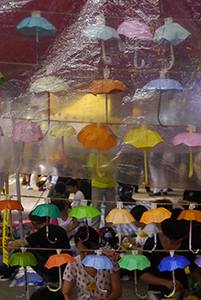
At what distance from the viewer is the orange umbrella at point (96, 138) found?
2.02 meters

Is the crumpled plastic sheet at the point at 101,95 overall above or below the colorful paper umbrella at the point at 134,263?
above

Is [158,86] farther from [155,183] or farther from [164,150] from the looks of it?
[155,183]

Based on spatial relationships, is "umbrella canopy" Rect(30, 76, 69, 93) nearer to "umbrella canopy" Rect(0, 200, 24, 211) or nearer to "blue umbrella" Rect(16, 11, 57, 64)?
"blue umbrella" Rect(16, 11, 57, 64)

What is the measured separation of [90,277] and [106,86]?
1343mm

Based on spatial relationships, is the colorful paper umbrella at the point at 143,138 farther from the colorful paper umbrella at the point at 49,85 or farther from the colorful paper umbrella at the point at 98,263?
the colorful paper umbrella at the point at 98,263

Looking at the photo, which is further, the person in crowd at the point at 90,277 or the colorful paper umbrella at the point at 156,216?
the person in crowd at the point at 90,277

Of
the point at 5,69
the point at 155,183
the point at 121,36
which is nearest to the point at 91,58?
the point at 121,36

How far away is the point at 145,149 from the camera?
2.02 metres

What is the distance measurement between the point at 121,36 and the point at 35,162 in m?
0.92

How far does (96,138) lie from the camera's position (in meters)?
2.02

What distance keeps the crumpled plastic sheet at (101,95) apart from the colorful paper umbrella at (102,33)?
1 centimetres

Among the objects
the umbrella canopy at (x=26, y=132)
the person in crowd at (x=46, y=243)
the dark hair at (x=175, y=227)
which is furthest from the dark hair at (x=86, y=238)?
the umbrella canopy at (x=26, y=132)

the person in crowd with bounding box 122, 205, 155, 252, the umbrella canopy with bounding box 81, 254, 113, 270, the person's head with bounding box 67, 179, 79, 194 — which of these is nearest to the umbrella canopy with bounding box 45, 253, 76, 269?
the umbrella canopy with bounding box 81, 254, 113, 270

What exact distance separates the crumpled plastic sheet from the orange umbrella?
71 millimetres
